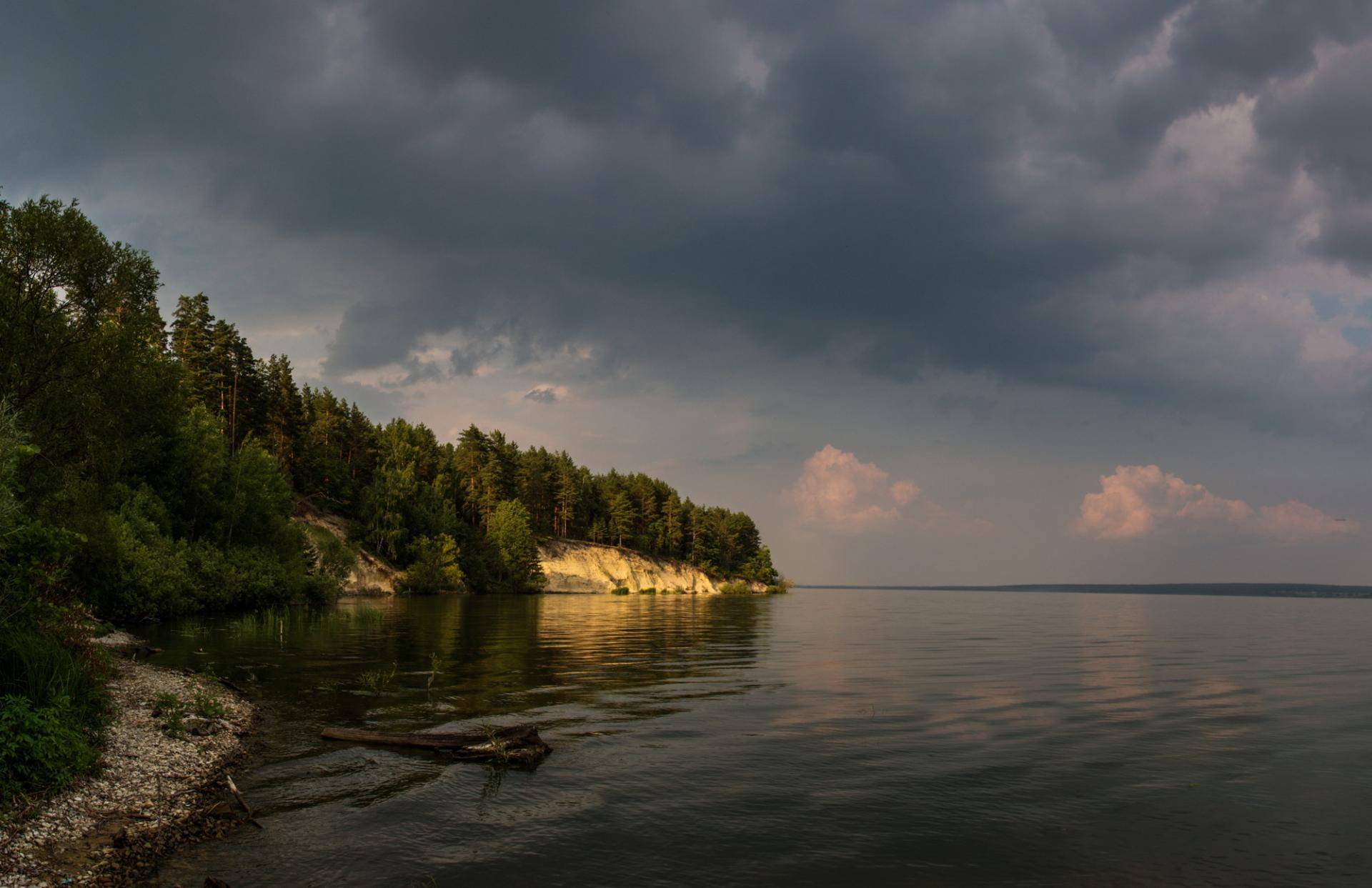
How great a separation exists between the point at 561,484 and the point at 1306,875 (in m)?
156

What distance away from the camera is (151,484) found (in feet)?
200

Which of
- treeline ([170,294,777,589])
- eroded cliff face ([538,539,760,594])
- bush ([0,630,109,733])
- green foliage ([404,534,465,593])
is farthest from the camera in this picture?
eroded cliff face ([538,539,760,594])

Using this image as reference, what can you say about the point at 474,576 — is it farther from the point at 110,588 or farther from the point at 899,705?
the point at 899,705

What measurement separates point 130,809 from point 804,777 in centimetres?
1263

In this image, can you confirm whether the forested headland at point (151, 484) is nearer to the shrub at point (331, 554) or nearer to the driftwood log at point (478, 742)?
the shrub at point (331, 554)

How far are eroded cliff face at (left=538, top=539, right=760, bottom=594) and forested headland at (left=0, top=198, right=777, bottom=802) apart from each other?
7730mm

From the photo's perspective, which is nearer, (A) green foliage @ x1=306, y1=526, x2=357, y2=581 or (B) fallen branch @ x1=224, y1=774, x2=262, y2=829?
(B) fallen branch @ x1=224, y1=774, x2=262, y2=829

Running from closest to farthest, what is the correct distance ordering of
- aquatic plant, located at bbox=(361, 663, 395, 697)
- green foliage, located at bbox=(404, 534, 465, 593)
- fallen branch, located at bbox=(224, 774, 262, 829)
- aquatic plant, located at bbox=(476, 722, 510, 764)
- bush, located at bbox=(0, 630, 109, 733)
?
fallen branch, located at bbox=(224, 774, 262, 829) → bush, located at bbox=(0, 630, 109, 733) → aquatic plant, located at bbox=(476, 722, 510, 764) → aquatic plant, located at bbox=(361, 663, 395, 697) → green foliage, located at bbox=(404, 534, 465, 593)

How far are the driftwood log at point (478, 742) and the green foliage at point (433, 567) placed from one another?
103m

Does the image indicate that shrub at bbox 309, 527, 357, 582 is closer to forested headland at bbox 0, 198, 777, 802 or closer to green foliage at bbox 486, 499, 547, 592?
forested headland at bbox 0, 198, 777, 802

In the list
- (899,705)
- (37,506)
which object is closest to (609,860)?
(899,705)

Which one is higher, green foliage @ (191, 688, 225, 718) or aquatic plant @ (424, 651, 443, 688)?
green foliage @ (191, 688, 225, 718)

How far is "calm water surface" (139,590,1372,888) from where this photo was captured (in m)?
11.4

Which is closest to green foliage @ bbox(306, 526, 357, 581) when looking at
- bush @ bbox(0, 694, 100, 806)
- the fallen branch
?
bush @ bbox(0, 694, 100, 806)
